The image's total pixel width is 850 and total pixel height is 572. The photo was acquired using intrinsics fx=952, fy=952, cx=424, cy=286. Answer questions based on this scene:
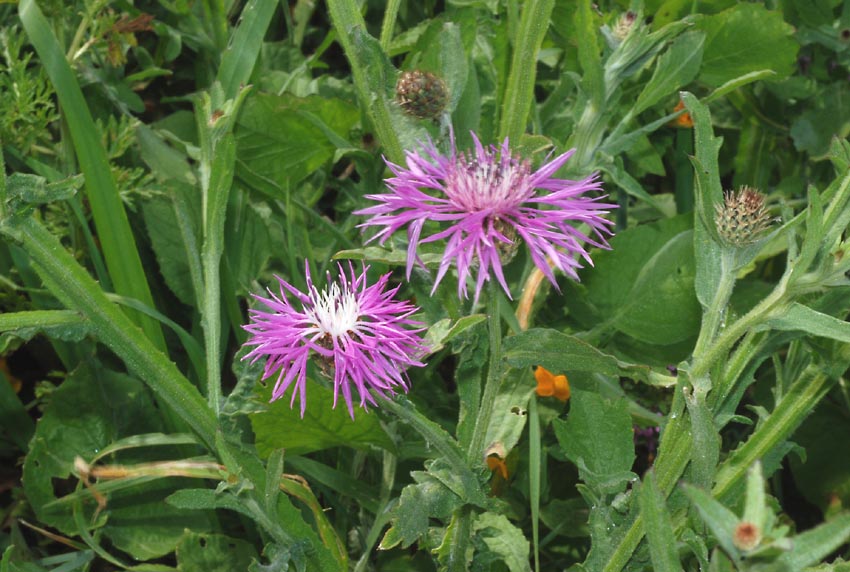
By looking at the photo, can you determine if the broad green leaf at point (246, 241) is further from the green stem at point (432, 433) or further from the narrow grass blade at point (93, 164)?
the green stem at point (432, 433)

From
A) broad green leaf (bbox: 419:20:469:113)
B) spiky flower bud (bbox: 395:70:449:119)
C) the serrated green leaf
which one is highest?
broad green leaf (bbox: 419:20:469:113)

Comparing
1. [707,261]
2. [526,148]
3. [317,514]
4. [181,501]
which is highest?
[526,148]

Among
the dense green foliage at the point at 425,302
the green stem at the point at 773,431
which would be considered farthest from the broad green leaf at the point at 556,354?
the green stem at the point at 773,431

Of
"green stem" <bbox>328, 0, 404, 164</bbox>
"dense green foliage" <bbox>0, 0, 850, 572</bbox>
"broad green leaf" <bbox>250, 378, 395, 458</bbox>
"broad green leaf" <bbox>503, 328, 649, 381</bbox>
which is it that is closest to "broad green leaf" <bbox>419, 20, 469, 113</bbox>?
"dense green foliage" <bbox>0, 0, 850, 572</bbox>

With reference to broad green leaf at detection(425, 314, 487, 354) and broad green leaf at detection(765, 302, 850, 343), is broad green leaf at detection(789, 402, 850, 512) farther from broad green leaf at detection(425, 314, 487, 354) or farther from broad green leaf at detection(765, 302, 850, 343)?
broad green leaf at detection(425, 314, 487, 354)

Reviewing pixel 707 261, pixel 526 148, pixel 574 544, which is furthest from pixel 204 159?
pixel 574 544

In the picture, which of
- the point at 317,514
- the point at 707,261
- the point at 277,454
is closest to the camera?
the point at 277,454

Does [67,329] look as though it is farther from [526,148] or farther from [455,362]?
[455,362]
